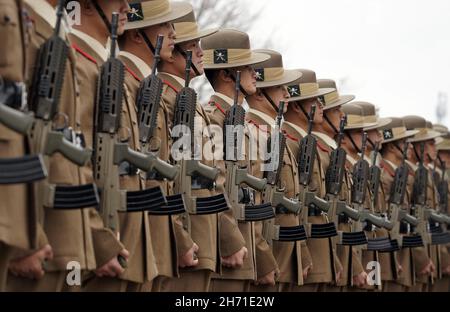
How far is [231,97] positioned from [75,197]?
12.0 ft

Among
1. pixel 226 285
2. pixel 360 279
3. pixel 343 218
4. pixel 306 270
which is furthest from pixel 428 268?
pixel 226 285

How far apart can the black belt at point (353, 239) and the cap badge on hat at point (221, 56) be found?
8.06ft

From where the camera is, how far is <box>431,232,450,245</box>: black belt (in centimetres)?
1377

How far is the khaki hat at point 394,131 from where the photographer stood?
13.8 metres

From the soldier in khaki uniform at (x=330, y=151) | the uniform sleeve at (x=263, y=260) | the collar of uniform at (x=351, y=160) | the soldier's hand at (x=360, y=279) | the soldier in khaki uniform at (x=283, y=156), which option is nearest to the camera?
the uniform sleeve at (x=263, y=260)

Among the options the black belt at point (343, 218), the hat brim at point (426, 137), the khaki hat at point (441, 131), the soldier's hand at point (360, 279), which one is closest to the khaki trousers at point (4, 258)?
the black belt at point (343, 218)

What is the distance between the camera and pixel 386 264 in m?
12.5

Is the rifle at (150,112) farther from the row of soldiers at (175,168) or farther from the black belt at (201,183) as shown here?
the black belt at (201,183)

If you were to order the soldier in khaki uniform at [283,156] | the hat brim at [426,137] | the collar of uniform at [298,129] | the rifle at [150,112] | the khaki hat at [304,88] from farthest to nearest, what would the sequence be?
the hat brim at [426,137] < the khaki hat at [304,88] < the collar of uniform at [298,129] < the soldier in khaki uniform at [283,156] < the rifle at [150,112]

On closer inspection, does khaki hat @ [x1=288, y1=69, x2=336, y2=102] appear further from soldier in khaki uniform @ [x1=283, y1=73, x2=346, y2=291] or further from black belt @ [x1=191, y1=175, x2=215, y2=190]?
black belt @ [x1=191, y1=175, x2=215, y2=190]

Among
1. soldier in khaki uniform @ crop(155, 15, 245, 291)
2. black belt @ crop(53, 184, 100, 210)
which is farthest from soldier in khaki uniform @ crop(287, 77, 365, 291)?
black belt @ crop(53, 184, 100, 210)

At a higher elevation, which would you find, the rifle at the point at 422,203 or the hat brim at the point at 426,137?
the hat brim at the point at 426,137

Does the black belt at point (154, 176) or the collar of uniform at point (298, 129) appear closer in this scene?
the black belt at point (154, 176)

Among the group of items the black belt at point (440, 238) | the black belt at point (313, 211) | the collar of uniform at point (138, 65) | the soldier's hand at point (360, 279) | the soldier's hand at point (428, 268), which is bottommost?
the soldier's hand at point (428, 268)
